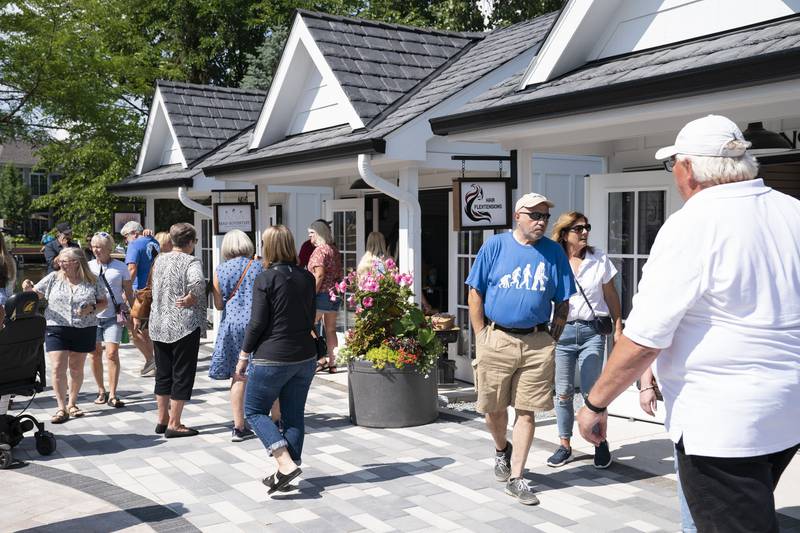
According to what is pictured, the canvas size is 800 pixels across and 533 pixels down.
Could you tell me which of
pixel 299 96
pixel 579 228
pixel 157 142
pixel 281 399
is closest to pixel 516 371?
pixel 579 228

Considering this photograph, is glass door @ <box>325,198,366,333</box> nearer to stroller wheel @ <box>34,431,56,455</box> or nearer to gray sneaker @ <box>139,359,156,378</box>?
gray sneaker @ <box>139,359,156,378</box>

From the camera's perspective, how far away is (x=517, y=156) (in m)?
7.98

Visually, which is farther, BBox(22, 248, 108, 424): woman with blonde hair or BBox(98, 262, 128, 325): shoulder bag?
BBox(98, 262, 128, 325): shoulder bag

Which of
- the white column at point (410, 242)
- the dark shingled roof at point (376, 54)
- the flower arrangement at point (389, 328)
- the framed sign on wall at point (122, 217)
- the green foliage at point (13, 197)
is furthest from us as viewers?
the green foliage at point (13, 197)

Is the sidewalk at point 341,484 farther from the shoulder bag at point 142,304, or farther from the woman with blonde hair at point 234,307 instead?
the shoulder bag at point 142,304

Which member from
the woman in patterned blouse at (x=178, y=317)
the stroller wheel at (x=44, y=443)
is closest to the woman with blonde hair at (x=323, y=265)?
the woman in patterned blouse at (x=178, y=317)

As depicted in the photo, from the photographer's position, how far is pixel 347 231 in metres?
12.6

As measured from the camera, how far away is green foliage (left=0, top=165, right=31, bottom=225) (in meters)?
75.8

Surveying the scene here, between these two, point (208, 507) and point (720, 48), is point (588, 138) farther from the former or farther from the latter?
point (208, 507)

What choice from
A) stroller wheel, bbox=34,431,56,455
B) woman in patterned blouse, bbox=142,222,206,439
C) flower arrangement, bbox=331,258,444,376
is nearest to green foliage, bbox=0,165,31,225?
woman in patterned blouse, bbox=142,222,206,439

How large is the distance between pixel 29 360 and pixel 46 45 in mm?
14461

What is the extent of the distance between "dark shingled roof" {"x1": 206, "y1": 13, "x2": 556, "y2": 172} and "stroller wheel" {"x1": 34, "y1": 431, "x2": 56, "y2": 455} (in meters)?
4.22

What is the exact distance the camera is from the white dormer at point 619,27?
6684 mm

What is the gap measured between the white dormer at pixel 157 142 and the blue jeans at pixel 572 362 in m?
12.2
